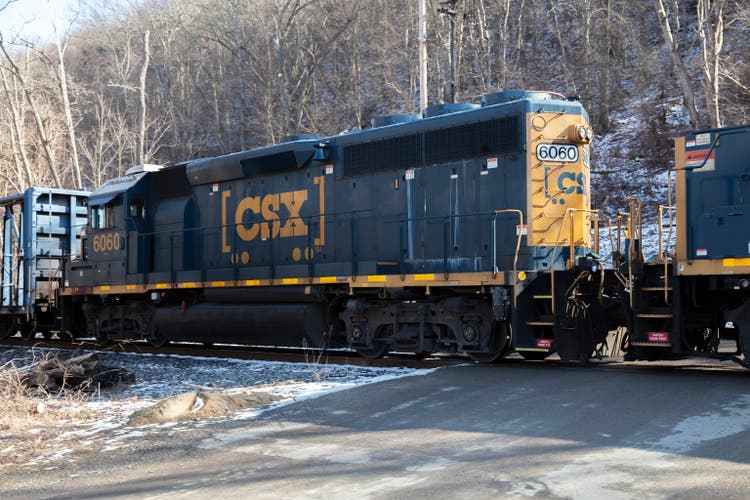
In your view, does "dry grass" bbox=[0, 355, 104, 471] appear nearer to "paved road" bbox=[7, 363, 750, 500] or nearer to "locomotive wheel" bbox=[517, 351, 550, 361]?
"paved road" bbox=[7, 363, 750, 500]

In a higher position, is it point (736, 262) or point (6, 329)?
point (736, 262)

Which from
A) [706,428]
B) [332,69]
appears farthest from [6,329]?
[332,69]

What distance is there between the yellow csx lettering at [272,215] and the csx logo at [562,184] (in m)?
4.64

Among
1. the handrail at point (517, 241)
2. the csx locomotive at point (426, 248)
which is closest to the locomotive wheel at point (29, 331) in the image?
the csx locomotive at point (426, 248)

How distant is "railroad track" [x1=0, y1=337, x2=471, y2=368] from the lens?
11.2 m

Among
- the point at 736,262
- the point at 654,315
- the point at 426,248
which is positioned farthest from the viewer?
the point at 426,248

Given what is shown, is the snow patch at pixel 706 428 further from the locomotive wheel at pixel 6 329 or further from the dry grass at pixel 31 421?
the locomotive wheel at pixel 6 329

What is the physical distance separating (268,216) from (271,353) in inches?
103

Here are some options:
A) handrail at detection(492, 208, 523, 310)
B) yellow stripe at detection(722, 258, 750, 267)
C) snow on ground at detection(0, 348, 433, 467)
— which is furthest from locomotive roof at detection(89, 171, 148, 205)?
yellow stripe at detection(722, 258, 750, 267)

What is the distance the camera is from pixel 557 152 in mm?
10992

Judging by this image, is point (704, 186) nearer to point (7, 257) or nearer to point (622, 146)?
point (7, 257)

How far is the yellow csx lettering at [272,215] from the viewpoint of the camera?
541 inches

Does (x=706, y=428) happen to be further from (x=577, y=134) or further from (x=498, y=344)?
(x=577, y=134)

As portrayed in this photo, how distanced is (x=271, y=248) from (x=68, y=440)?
22.7 feet
